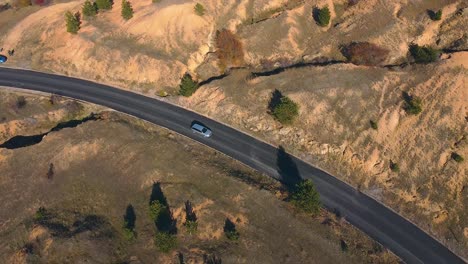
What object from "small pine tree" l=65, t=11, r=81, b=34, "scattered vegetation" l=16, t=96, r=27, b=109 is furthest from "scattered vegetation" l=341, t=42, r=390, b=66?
"scattered vegetation" l=16, t=96, r=27, b=109

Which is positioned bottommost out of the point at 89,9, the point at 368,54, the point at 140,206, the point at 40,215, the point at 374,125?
the point at 40,215

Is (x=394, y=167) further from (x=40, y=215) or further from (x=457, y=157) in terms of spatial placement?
(x=40, y=215)

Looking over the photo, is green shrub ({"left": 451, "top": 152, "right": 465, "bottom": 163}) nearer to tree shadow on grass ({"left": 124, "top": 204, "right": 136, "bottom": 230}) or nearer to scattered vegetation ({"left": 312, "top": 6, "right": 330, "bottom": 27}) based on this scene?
→ scattered vegetation ({"left": 312, "top": 6, "right": 330, "bottom": 27})

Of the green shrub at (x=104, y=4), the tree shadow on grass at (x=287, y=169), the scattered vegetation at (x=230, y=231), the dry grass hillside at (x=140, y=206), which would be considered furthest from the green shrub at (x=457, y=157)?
the green shrub at (x=104, y=4)

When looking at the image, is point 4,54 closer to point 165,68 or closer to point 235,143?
point 165,68

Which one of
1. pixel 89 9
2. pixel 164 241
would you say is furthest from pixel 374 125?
pixel 89 9

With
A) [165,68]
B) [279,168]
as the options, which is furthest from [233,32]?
[279,168]
